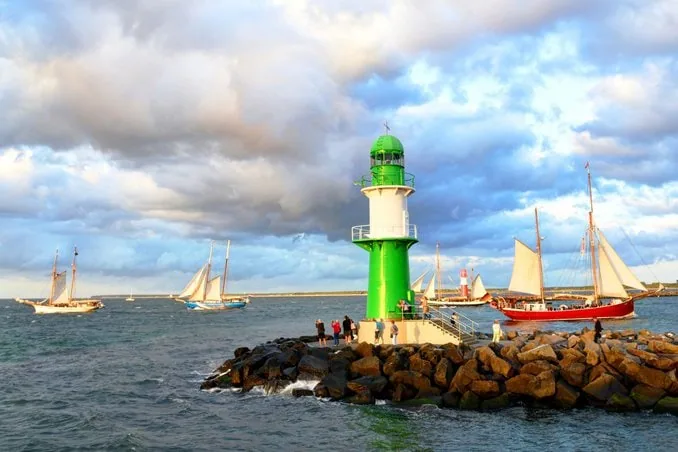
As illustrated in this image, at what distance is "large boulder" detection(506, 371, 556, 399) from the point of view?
18.2m

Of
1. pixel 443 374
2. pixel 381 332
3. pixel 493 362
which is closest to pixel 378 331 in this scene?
pixel 381 332

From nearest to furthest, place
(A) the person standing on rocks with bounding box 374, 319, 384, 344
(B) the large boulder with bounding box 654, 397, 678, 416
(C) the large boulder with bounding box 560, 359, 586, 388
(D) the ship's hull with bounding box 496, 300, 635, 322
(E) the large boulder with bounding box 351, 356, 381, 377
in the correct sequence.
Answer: (B) the large boulder with bounding box 654, 397, 678, 416, (C) the large boulder with bounding box 560, 359, 586, 388, (E) the large boulder with bounding box 351, 356, 381, 377, (A) the person standing on rocks with bounding box 374, 319, 384, 344, (D) the ship's hull with bounding box 496, 300, 635, 322

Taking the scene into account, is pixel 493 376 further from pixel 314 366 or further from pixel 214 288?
pixel 214 288

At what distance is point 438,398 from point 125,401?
11892 millimetres

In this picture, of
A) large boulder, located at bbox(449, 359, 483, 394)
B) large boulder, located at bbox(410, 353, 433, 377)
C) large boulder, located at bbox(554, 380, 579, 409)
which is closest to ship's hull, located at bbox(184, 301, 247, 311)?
large boulder, located at bbox(410, 353, 433, 377)

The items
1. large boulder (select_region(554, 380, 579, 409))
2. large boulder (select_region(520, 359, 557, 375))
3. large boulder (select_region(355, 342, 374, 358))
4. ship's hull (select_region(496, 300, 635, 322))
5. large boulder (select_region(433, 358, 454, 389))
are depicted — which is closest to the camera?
large boulder (select_region(554, 380, 579, 409))

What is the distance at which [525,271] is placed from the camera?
242ft

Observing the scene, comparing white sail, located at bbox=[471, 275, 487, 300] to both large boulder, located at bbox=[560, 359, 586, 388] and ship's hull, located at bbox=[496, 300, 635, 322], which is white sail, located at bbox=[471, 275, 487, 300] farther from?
large boulder, located at bbox=[560, 359, 586, 388]

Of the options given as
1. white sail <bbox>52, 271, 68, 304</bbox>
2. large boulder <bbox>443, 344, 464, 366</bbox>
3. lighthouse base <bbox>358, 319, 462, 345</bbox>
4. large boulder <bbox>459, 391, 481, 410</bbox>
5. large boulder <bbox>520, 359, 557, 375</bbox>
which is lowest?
large boulder <bbox>459, 391, 481, 410</bbox>

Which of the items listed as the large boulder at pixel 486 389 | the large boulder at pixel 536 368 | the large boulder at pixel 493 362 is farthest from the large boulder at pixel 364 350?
the large boulder at pixel 536 368

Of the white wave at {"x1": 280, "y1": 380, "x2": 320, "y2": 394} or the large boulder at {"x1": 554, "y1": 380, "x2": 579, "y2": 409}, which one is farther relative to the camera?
the white wave at {"x1": 280, "y1": 380, "x2": 320, "y2": 394}

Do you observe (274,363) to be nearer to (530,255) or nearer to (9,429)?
(9,429)

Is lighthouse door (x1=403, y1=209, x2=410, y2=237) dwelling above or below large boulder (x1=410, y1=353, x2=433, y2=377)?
above

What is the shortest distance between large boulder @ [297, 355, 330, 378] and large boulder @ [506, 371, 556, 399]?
21.3ft
